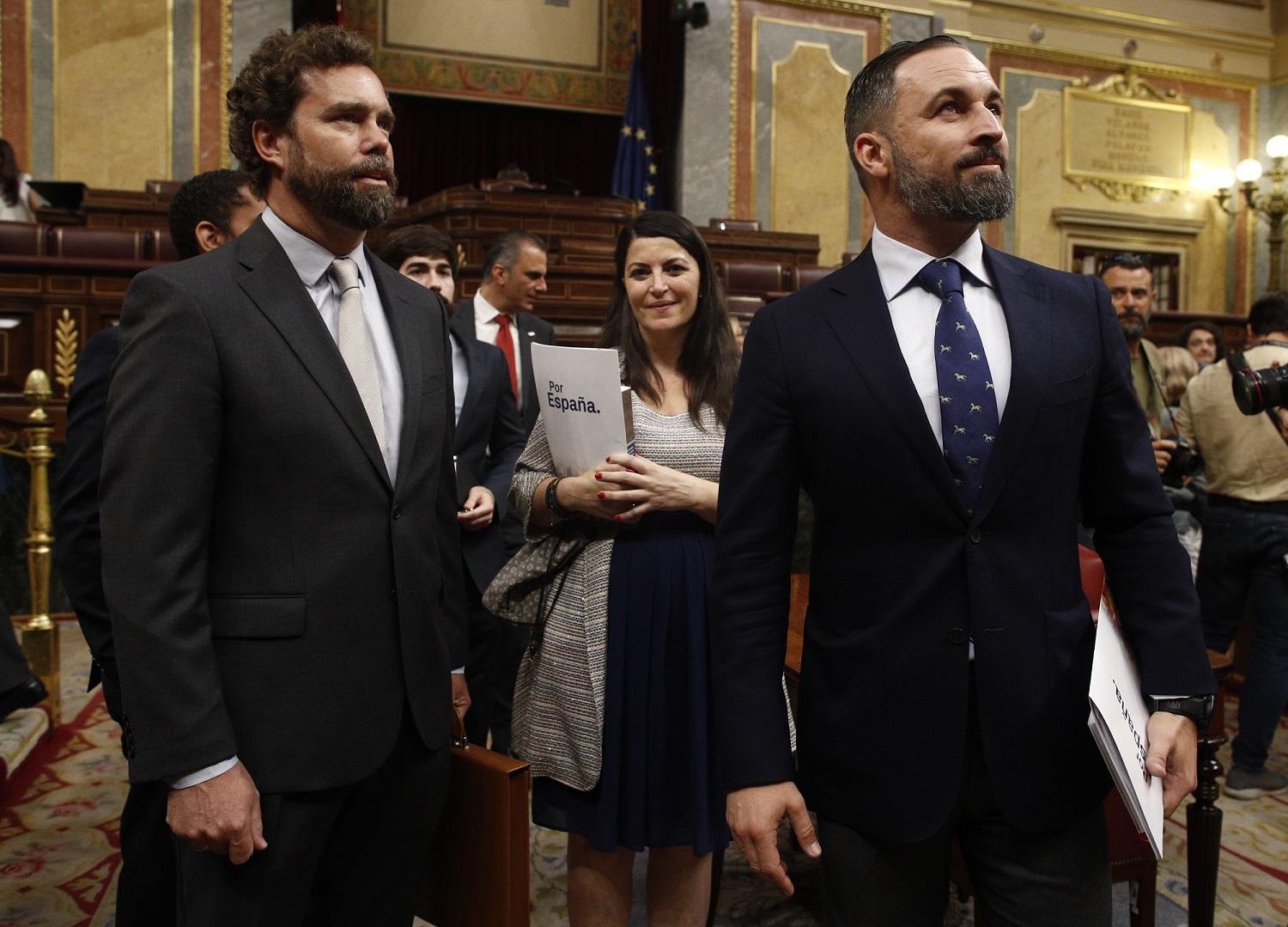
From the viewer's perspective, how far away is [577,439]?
6.01 ft

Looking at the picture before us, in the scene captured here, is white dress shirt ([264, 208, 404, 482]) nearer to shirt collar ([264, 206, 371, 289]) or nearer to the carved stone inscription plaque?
shirt collar ([264, 206, 371, 289])

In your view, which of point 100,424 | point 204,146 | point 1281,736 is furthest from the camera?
point 204,146

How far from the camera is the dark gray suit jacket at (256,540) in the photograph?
1136 millimetres

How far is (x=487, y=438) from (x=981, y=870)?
1722 mm

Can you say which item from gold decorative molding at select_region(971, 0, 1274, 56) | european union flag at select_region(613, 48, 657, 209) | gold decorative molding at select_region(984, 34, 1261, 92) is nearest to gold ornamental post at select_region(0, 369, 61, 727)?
european union flag at select_region(613, 48, 657, 209)

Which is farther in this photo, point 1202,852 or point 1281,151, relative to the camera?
point 1281,151

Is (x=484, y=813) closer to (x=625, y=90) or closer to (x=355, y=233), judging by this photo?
(x=355, y=233)

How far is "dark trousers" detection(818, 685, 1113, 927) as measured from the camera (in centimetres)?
116

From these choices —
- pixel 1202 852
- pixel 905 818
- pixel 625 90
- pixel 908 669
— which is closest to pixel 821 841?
pixel 905 818

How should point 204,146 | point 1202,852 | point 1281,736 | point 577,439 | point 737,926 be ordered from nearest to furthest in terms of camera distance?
1. point 577,439
2. point 1202,852
3. point 737,926
4. point 1281,736
5. point 204,146

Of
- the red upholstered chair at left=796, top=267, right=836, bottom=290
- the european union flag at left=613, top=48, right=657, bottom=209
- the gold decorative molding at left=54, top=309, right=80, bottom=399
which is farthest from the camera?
the european union flag at left=613, top=48, right=657, bottom=209

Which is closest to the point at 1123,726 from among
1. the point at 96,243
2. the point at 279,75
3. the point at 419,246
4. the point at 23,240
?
the point at 279,75

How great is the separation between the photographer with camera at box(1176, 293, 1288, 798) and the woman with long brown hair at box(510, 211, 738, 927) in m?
2.13

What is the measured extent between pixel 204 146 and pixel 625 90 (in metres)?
4.75
